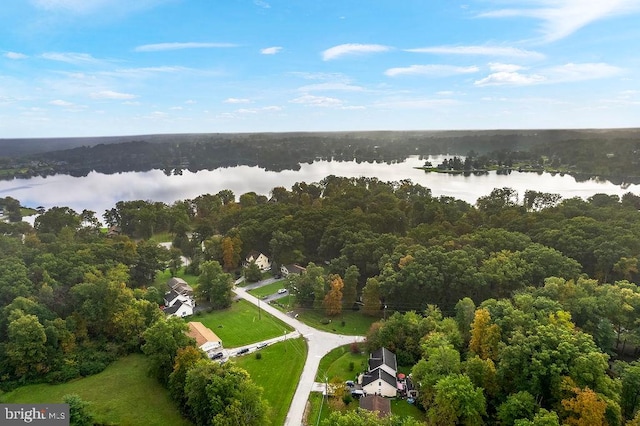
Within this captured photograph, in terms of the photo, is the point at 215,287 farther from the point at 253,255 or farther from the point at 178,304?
the point at 253,255

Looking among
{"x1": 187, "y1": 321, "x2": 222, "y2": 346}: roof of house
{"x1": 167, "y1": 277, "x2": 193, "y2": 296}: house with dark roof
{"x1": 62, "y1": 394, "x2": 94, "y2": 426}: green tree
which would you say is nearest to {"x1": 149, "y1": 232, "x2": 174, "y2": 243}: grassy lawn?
{"x1": 167, "y1": 277, "x2": 193, "y2": 296}: house with dark roof

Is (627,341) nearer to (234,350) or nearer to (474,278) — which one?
(474,278)

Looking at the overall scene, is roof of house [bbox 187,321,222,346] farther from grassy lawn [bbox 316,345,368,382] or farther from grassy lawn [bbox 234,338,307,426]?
grassy lawn [bbox 316,345,368,382]

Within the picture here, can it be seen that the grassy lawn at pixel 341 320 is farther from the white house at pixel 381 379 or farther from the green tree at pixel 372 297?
the white house at pixel 381 379

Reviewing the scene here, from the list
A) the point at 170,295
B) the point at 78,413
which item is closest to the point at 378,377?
the point at 78,413

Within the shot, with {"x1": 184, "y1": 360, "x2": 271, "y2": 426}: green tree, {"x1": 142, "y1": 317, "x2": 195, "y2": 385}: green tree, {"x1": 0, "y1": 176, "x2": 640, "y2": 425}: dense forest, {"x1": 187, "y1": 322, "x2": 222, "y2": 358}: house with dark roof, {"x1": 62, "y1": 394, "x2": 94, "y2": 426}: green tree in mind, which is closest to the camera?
{"x1": 184, "y1": 360, "x2": 271, "y2": 426}: green tree
